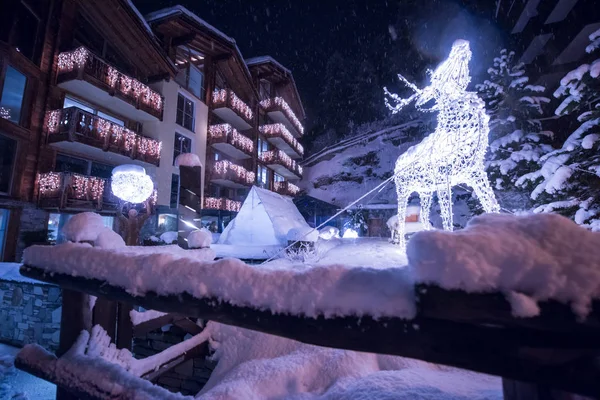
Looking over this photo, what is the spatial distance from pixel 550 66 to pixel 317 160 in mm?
26138

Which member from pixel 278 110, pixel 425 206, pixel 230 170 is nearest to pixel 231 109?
pixel 230 170

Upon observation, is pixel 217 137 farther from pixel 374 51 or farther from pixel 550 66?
pixel 374 51

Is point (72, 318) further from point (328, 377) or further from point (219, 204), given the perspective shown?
point (219, 204)

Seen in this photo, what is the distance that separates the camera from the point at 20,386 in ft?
15.3

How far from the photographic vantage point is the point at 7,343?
5.98 m

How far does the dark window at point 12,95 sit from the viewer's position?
8875 mm

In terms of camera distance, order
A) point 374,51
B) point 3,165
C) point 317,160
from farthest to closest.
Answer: point 374,51
point 317,160
point 3,165

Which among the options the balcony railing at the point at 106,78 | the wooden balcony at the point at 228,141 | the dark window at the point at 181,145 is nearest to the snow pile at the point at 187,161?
the balcony railing at the point at 106,78

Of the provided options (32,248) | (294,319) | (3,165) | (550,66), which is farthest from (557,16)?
(3,165)

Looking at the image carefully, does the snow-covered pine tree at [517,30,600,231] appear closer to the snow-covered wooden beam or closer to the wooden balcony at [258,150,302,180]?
the snow-covered wooden beam

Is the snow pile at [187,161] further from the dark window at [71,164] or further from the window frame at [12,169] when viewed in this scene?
the dark window at [71,164]

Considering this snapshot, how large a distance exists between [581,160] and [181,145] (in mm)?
17513

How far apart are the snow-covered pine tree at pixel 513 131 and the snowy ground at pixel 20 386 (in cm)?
1213

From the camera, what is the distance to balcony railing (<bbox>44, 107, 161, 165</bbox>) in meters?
9.82
